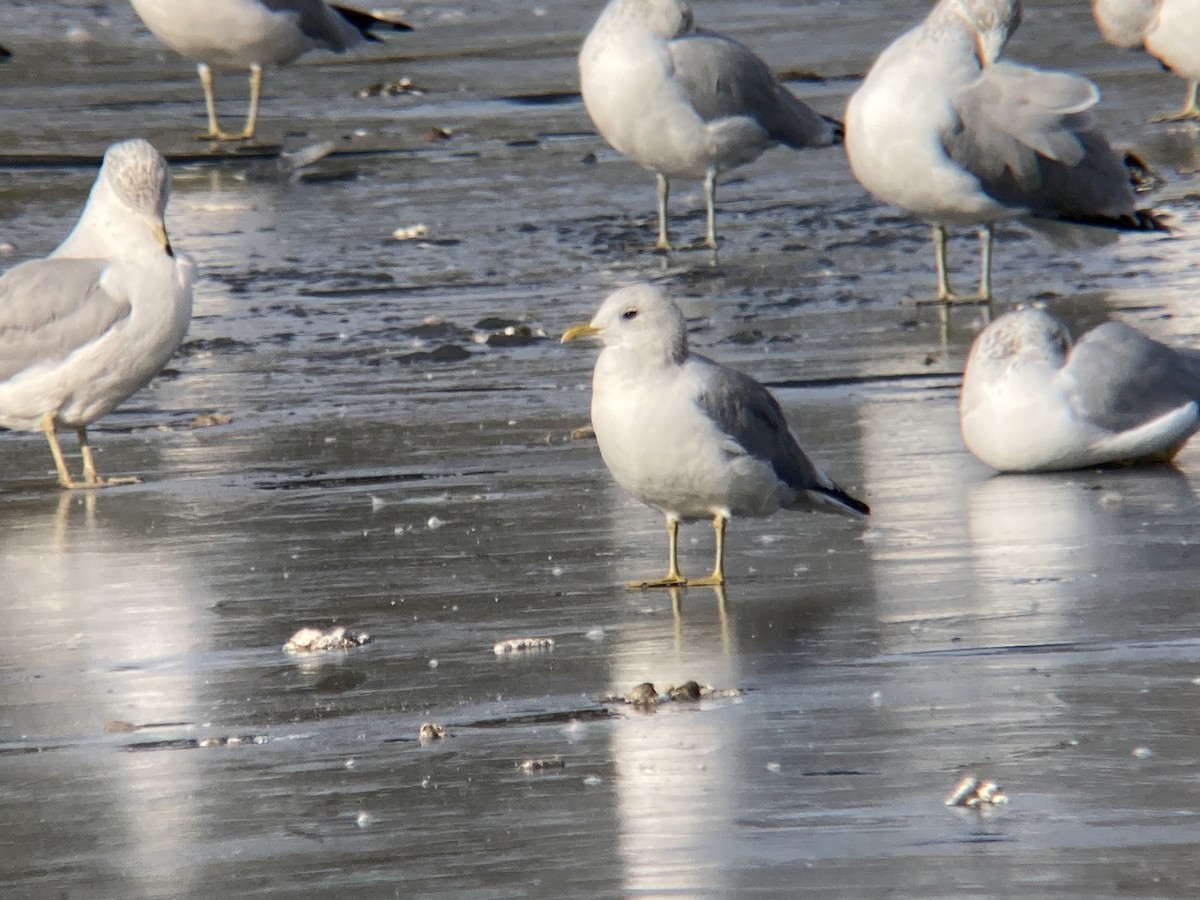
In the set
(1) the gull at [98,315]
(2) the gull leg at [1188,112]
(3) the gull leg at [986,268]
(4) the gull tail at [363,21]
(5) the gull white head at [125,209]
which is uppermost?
(5) the gull white head at [125,209]

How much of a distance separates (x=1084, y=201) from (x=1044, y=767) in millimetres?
7221

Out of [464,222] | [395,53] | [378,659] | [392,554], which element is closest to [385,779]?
[378,659]

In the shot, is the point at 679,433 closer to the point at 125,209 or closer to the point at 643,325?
the point at 643,325

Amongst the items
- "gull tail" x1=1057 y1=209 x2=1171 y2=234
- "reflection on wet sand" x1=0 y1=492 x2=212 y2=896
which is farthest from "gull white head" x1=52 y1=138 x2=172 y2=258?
"gull tail" x1=1057 y1=209 x2=1171 y2=234

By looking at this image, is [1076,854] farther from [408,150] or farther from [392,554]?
[408,150]

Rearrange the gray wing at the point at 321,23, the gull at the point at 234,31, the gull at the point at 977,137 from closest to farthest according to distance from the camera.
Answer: the gull at the point at 977,137 → the gull at the point at 234,31 → the gray wing at the point at 321,23

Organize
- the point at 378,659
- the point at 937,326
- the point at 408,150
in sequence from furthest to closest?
1. the point at 408,150
2. the point at 937,326
3. the point at 378,659

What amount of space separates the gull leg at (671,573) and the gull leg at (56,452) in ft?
7.96

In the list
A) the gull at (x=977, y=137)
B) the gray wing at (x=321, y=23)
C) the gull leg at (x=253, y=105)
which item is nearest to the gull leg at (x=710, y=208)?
the gull at (x=977, y=137)

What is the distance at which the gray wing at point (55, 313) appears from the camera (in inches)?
318

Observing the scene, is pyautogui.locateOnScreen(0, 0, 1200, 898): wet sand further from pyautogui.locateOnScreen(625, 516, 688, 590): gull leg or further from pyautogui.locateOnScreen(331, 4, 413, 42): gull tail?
pyautogui.locateOnScreen(331, 4, 413, 42): gull tail

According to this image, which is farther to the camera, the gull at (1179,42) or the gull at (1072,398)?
the gull at (1179,42)

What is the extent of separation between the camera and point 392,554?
21.7ft

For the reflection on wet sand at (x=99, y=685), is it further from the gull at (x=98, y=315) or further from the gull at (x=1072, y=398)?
the gull at (x=1072, y=398)
